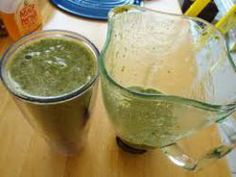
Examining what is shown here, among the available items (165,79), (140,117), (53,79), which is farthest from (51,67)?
(165,79)

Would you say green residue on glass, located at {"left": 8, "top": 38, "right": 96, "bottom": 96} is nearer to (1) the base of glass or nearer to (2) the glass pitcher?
(2) the glass pitcher

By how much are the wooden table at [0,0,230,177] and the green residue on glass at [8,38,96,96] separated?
0.43 ft

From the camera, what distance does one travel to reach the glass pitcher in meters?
0.30

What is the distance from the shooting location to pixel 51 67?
330 millimetres

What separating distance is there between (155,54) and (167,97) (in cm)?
21

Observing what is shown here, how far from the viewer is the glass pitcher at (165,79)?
30cm

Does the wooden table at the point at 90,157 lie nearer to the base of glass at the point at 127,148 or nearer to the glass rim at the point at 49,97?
the base of glass at the point at 127,148

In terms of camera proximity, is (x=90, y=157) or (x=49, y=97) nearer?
(x=49, y=97)

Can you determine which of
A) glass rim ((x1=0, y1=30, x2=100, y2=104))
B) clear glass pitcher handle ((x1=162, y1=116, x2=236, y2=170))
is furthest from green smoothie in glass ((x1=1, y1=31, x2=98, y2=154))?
clear glass pitcher handle ((x1=162, y1=116, x2=236, y2=170))

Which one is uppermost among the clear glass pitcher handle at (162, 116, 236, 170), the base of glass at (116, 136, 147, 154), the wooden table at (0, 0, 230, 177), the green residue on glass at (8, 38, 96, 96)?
the green residue on glass at (8, 38, 96, 96)

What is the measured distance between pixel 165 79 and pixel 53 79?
227mm

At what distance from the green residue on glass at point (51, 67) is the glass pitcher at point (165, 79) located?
0.03 meters

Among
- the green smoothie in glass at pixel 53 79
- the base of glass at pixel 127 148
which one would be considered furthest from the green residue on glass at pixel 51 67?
the base of glass at pixel 127 148

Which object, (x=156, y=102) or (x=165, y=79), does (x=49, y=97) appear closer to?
(x=156, y=102)
